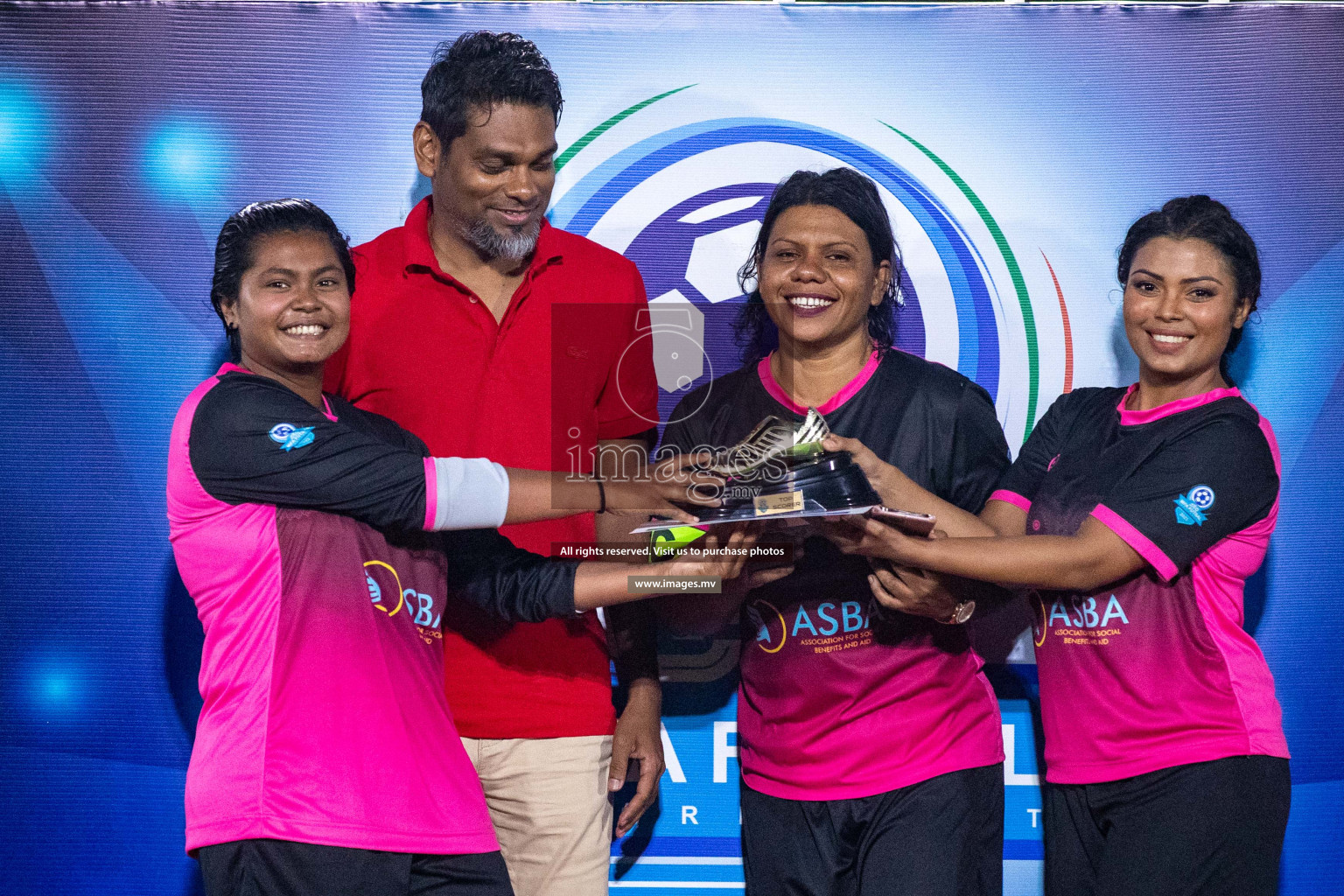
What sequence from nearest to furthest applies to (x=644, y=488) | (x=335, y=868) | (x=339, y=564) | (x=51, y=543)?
(x=335, y=868) < (x=339, y=564) < (x=644, y=488) < (x=51, y=543)

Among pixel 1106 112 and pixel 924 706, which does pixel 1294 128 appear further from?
pixel 924 706

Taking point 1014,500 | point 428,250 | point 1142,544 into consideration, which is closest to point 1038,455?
point 1014,500

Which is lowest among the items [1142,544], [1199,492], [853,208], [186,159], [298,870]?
[298,870]

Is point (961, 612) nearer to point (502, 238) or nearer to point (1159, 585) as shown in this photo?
point (1159, 585)

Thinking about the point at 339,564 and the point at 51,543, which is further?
the point at 51,543

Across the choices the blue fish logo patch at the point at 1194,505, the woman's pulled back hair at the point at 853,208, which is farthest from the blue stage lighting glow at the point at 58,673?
the blue fish logo patch at the point at 1194,505

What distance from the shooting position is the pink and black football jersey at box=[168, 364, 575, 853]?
1.83 metres

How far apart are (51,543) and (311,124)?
4.46 feet

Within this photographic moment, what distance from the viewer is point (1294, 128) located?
293 centimetres

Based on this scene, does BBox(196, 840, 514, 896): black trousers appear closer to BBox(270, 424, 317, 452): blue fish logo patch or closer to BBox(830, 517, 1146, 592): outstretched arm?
BBox(270, 424, 317, 452): blue fish logo patch

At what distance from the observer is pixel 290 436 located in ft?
6.29

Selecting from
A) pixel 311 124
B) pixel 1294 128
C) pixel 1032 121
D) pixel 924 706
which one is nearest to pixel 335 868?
pixel 924 706

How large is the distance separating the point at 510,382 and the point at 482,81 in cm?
68

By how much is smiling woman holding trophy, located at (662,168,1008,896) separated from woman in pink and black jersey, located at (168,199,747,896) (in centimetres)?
46
